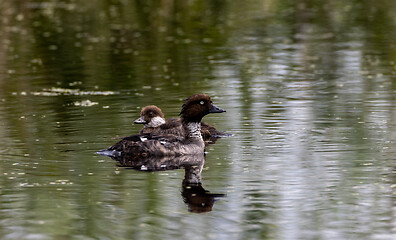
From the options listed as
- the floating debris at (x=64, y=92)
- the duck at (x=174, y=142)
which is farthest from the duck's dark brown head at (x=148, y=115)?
the floating debris at (x=64, y=92)

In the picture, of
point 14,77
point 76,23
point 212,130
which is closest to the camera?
point 212,130

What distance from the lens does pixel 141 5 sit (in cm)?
4506

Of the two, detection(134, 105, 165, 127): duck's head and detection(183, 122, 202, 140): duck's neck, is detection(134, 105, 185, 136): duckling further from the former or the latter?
detection(183, 122, 202, 140): duck's neck

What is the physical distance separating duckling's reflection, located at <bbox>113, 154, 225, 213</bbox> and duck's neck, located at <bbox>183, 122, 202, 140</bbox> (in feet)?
1.81

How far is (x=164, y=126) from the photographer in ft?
48.3

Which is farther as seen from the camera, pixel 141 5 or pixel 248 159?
pixel 141 5

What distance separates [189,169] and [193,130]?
1661 millimetres

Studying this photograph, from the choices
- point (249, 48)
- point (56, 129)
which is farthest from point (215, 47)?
point (56, 129)

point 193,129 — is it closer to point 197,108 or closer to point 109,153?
point 197,108

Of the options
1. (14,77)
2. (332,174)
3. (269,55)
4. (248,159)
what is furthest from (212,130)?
(269,55)

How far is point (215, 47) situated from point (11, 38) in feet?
30.4

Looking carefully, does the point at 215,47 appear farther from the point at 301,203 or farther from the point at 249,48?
the point at 301,203

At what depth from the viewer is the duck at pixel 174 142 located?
12711 millimetres

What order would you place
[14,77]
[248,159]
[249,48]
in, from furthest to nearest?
[249,48], [14,77], [248,159]
